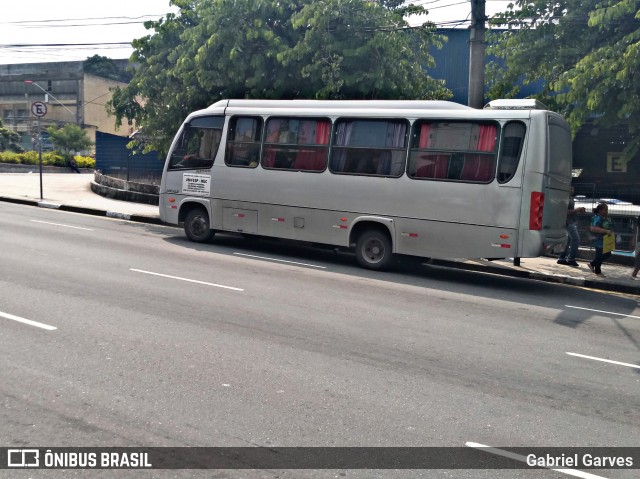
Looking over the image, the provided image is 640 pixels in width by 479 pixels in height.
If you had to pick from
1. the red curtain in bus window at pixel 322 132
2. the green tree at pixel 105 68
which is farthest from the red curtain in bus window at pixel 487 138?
the green tree at pixel 105 68

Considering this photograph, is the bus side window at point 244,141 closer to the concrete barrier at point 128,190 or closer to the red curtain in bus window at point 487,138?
the red curtain in bus window at point 487,138

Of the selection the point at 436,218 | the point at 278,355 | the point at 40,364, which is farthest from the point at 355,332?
the point at 436,218

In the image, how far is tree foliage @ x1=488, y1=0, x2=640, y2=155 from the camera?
45.1ft

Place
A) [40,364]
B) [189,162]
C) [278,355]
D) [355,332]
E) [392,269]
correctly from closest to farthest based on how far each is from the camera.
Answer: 1. [40,364]
2. [278,355]
3. [355,332]
4. [392,269]
5. [189,162]

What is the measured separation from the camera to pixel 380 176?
45.7 feet

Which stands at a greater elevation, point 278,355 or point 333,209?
point 333,209

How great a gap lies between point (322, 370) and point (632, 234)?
13002 millimetres

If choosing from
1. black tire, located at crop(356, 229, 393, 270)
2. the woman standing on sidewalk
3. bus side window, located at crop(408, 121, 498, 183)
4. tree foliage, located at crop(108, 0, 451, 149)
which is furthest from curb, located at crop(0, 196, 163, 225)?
the woman standing on sidewalk

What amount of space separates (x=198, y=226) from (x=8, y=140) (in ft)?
190

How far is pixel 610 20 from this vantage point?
1459 centimetres

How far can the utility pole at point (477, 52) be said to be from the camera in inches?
602

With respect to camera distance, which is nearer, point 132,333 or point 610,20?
point 132,333

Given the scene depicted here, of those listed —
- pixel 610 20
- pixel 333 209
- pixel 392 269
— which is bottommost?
pixel 392 269

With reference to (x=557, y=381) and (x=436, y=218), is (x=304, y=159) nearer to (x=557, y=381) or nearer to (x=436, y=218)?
(x=436, y=218)
